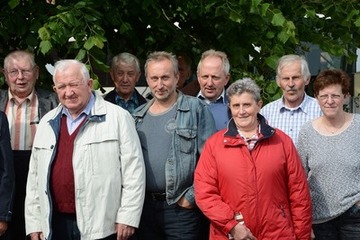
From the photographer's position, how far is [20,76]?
4766 millimetres

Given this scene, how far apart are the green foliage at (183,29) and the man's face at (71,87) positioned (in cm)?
Answer: 47

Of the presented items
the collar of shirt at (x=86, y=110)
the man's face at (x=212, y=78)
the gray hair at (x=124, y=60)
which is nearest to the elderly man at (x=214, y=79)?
the man's face at (x=212, y=78)

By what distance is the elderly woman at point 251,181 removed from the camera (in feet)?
13.2

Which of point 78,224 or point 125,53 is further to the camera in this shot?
point 125,53

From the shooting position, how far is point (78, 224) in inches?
164

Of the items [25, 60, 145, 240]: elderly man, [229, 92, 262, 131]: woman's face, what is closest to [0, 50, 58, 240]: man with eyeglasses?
[25, 60, 145, 240]: elderly man

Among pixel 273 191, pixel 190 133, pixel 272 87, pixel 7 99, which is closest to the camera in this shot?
pixel 273 191

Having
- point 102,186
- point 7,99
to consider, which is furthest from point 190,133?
point 7,99

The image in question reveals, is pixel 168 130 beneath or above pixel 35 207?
above

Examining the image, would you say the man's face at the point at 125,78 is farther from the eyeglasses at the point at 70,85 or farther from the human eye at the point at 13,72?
the eyeglasses at the point at 70,85

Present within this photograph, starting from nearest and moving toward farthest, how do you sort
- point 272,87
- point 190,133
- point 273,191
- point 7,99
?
point 273,191, point 190,133, point 7,99, point 272,87

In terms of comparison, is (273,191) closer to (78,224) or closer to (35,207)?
(78,224)

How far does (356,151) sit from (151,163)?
4.03 ft

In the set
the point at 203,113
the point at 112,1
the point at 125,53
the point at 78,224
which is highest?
the point at 112,1
